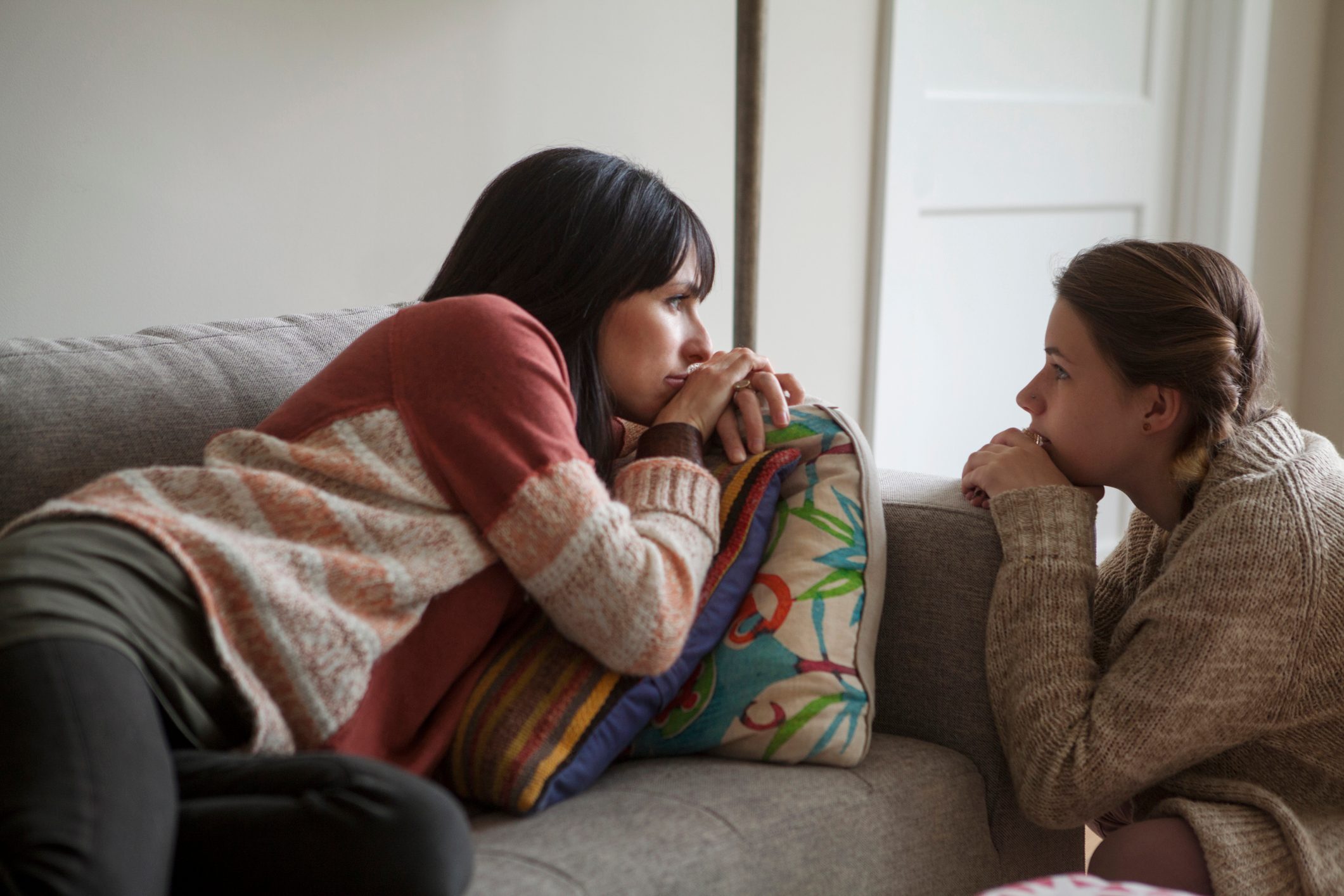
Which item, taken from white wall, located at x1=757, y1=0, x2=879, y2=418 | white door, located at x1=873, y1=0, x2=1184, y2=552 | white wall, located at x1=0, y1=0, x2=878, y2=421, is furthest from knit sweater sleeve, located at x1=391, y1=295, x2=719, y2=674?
white door, located at x1=873, y1=0, x2=1184, y2=552

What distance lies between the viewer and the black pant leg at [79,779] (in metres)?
0.70

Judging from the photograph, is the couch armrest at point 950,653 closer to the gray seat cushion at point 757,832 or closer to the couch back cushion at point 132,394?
the gray seat cushion at point 757,832

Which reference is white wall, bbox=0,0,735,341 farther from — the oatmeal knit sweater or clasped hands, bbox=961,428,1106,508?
the oatmeal knit sweater

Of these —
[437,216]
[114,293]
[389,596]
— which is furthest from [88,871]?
[437,216]

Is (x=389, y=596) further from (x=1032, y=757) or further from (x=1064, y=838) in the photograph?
(x=1064, y=838)

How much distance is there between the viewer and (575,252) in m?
1.20

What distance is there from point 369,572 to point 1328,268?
2.76 m

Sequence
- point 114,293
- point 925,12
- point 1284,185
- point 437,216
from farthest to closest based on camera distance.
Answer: point 1284,185
point 925,12
point 437,216
point 114,293

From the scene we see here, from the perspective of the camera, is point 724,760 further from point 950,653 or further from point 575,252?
point 575,252

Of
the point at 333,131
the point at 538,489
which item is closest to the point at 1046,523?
the point at 538,489

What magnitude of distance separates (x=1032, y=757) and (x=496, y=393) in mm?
579

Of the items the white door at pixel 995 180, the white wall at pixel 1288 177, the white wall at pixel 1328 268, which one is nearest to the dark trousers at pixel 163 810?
the white door at pixel 995 180

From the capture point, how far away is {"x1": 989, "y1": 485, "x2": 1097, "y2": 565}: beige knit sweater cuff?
114 centimetres

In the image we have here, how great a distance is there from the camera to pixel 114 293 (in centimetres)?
161
